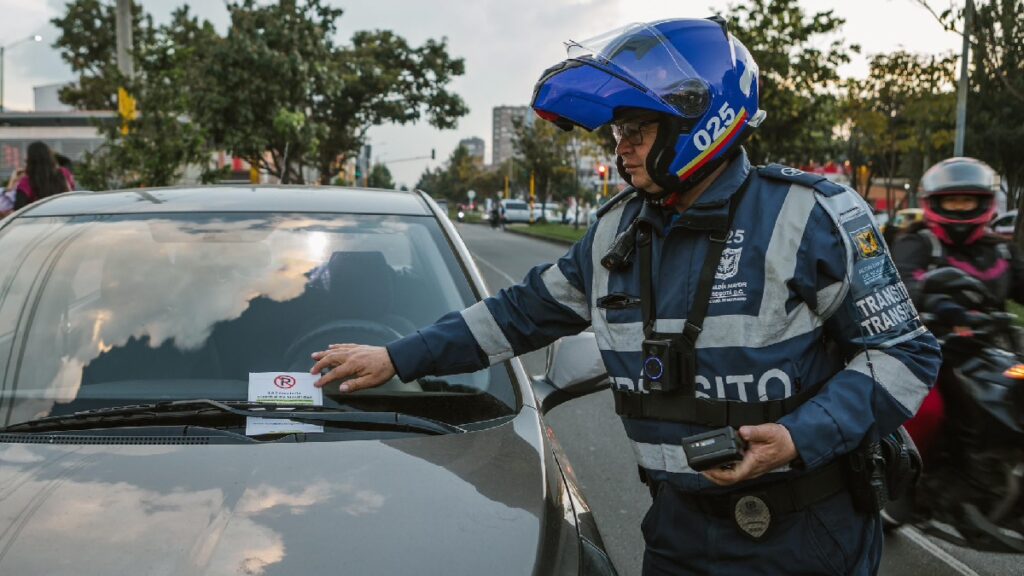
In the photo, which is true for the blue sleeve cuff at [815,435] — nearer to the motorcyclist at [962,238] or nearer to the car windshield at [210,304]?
the car windshield at [210,304]

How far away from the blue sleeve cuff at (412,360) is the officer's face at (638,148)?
0.63 metres

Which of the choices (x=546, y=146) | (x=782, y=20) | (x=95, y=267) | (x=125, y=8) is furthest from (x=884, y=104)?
(x=95, y=267)

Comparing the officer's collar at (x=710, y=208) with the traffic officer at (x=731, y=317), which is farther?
the officer's collar at (x=710, y=208)

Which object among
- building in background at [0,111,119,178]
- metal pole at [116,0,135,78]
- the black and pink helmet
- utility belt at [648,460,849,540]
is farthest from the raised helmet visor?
building in background at [0,111,119,178]

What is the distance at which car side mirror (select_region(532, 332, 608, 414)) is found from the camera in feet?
8.02

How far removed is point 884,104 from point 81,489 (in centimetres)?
3342

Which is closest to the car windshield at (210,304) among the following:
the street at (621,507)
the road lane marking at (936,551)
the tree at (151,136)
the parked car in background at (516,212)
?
the street at (621,507)

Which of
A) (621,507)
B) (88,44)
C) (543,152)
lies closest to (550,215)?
(543,152)

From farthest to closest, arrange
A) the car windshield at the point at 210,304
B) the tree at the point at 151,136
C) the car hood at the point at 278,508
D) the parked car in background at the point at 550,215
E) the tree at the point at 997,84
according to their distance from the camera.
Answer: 1. the parked car in background at the point at 550,215
2. the tree at the point at 997,84
3. the tree at the point at 151,136
4. the car windshield at the point at 210,304
5. the car hood at the point at 278,508

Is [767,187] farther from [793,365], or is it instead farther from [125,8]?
[125,8]

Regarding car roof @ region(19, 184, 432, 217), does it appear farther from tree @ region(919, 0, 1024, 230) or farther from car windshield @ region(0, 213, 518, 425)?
tree @ region(919, 0, 1024, 230)

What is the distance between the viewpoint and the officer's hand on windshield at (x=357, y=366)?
7.11ft

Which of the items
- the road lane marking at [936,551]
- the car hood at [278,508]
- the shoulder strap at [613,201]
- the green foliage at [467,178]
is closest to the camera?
the car hood at [278,508]

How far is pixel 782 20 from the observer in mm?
18141
